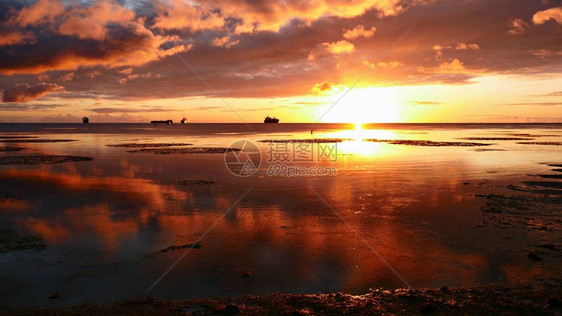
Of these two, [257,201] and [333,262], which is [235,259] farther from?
[257,201]

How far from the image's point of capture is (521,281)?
8602 mm

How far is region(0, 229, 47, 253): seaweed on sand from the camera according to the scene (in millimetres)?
10797

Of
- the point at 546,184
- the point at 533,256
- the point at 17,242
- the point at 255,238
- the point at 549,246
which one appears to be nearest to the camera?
the point at 533,256

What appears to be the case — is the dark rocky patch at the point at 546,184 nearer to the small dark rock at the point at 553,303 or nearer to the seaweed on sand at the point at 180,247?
the small dark rock at the point at 553,303

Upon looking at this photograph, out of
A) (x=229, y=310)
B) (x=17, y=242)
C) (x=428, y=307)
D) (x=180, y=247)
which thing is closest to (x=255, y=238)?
(x=180, y=247)

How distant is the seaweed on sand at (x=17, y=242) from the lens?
1080 cm

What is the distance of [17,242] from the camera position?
11305 mm

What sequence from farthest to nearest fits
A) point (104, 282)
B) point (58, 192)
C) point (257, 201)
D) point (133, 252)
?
point (58, 192) < point (257, 201) < point (133, 252) < point (104, 282)

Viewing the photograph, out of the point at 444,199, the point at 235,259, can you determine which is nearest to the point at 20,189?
the point at 235,259

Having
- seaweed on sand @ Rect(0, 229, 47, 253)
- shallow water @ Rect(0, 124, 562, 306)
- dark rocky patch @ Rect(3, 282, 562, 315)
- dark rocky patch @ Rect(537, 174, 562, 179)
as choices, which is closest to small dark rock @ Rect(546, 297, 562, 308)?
dark rocky patch @ Rect(3, 282, 562, 315)

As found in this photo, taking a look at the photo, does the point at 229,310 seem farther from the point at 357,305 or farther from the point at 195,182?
the point at 195,182

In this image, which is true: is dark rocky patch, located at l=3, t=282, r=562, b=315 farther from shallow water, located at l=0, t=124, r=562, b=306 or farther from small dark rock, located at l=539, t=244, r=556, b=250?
small dark rock, located at l=539, t=244, r=556, b=250

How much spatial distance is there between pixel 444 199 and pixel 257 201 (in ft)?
30.0

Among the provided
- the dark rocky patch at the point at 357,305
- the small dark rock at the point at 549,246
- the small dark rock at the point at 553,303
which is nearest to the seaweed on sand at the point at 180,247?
the dark rocky patch at the point at 357,305
